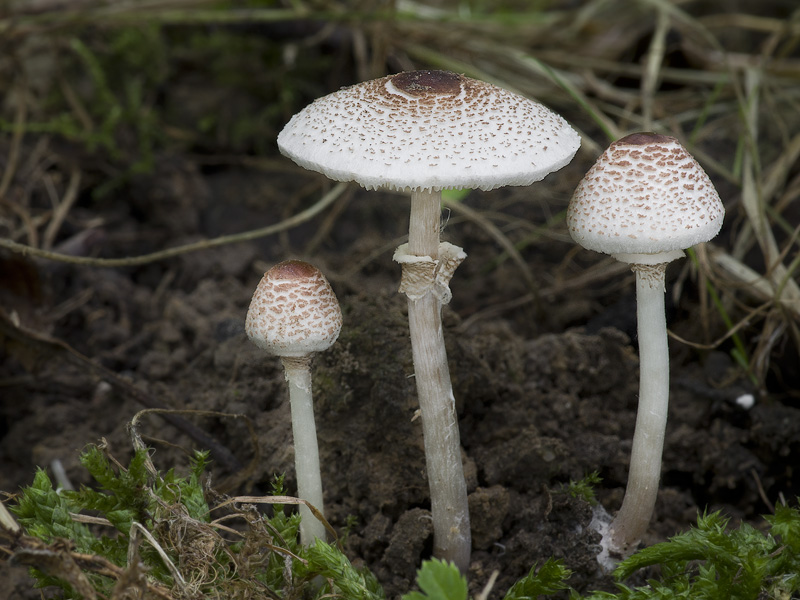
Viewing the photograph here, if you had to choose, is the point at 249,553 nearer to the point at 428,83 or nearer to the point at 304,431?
the point at 304,431

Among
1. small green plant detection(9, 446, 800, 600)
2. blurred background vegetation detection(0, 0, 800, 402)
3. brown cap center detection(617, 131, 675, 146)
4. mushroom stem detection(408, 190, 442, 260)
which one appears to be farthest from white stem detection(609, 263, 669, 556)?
blurred background vegetation detection(0, 0, 800, 402)

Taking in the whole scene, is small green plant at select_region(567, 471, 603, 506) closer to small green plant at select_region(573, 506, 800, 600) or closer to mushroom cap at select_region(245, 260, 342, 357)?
small green plant at select_region(573, 506, 800, 600)

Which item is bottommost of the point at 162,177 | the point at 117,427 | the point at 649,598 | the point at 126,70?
the point at 117,427

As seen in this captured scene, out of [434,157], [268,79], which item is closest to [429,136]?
[434,157]

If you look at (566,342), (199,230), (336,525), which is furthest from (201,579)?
(199,230)

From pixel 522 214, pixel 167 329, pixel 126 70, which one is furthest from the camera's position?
pixel 126 70

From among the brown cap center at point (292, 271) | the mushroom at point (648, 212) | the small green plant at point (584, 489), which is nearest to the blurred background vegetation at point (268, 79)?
the small green plant at point (584, 489)

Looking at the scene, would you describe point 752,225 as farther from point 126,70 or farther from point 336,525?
point 126,70
